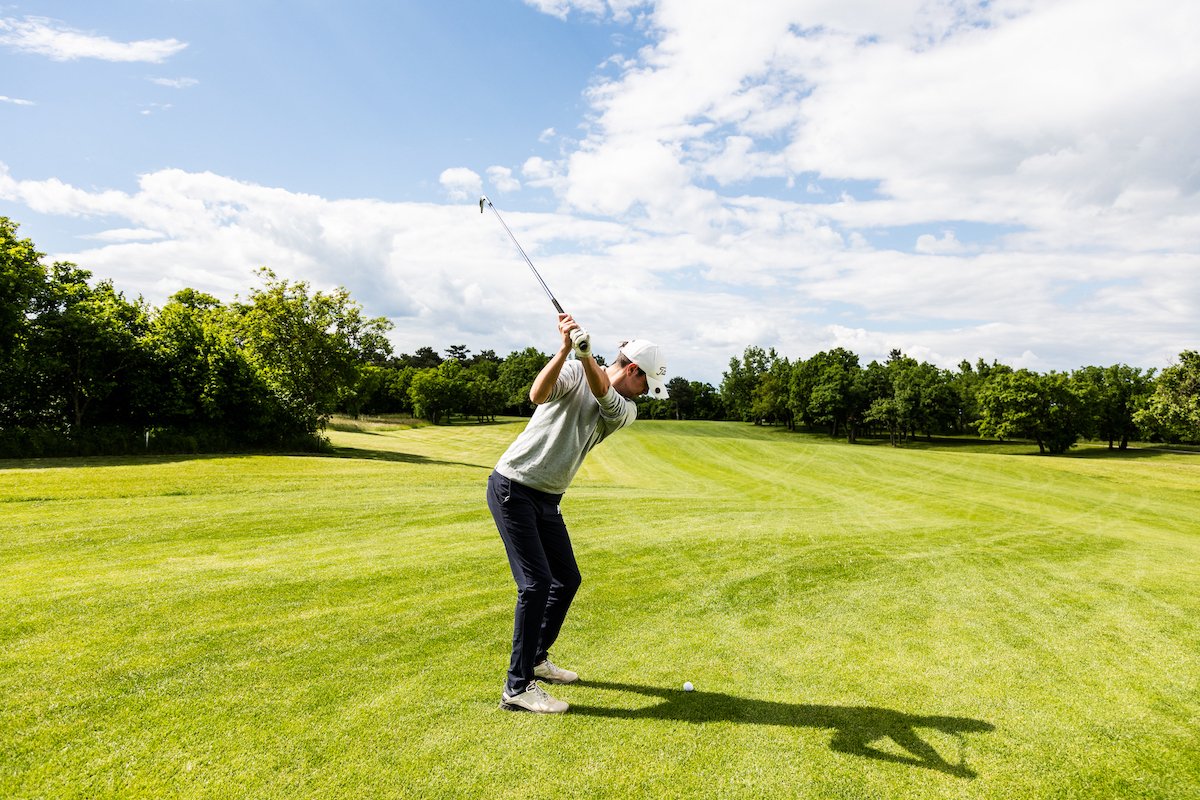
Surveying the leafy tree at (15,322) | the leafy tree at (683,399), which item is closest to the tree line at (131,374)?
the leafy tree at (15,322)

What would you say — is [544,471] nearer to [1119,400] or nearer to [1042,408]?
[1042,408]

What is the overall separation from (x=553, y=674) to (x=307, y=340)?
37.4 m

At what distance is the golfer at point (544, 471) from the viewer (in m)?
4.06

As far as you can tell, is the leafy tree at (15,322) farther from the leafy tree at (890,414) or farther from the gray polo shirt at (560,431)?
the leafy tree at (890,414)

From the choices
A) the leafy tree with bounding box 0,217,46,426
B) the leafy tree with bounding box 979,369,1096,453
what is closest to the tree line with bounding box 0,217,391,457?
the leafy tree with bounding box 0,217,46,426

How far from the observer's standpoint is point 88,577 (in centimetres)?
635

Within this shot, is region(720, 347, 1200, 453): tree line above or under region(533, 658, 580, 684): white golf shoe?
above

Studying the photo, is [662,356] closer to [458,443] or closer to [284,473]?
[284,473]

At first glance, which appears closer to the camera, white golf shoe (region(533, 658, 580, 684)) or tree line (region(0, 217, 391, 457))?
white golf shoe (region(533, 658, 580, 684))

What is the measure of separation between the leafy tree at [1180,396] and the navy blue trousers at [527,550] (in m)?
51.2

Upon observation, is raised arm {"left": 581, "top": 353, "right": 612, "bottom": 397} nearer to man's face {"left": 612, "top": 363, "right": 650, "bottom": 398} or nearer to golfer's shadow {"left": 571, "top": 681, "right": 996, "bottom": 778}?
man's face {"left": 612, "top": 363, "right": 650, "bottom": 398}

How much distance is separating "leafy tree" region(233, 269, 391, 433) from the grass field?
26.1 metres

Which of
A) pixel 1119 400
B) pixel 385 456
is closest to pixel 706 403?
pixel 1119 400

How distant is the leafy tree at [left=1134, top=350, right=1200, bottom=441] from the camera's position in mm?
38562
